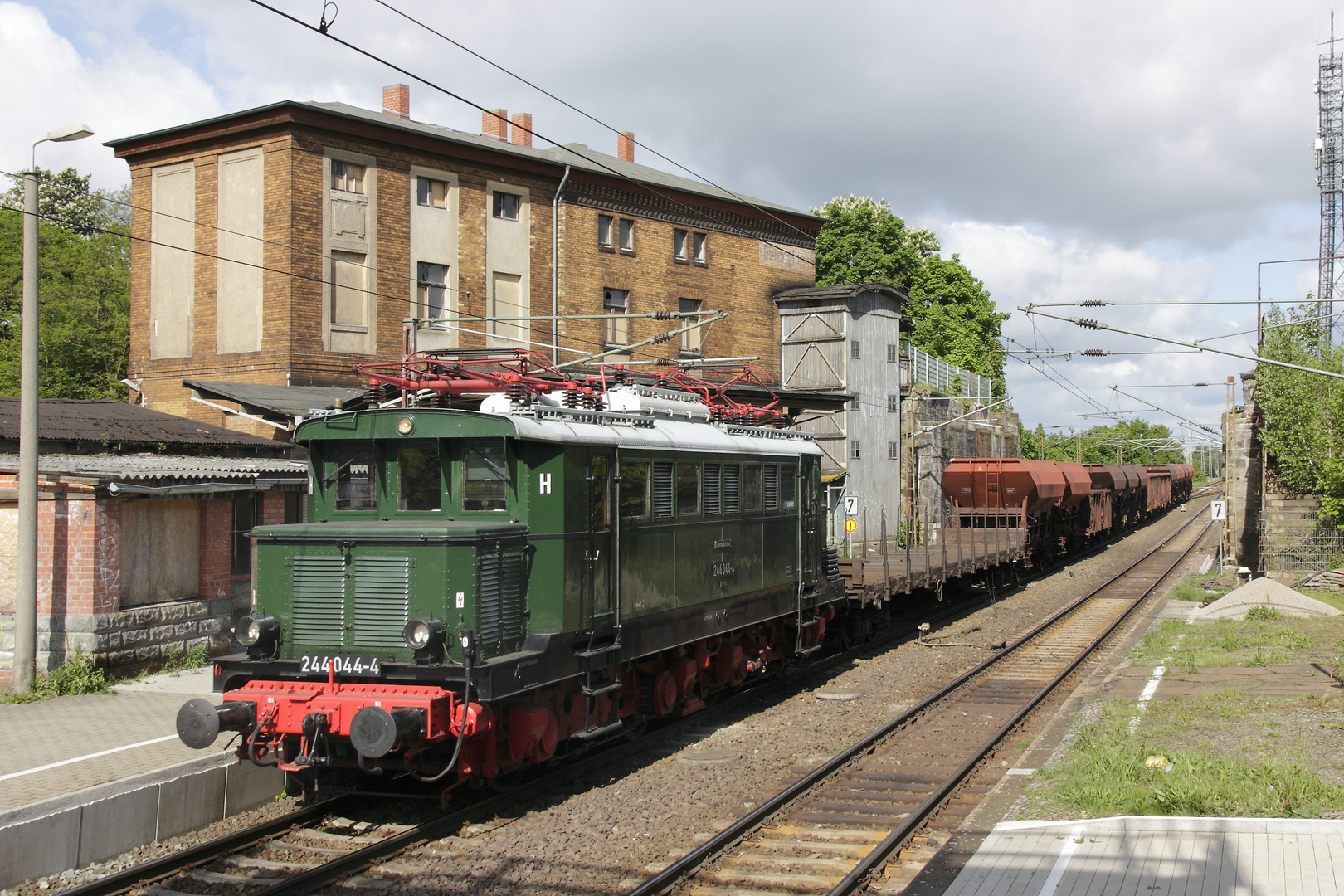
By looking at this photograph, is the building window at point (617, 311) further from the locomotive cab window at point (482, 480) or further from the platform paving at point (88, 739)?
the locomotive cab window at point (482, 480)

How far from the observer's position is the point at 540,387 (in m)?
10.8

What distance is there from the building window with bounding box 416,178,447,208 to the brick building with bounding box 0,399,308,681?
10981 mm

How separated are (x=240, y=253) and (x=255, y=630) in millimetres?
17780

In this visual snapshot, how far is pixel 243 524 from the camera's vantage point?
49.5 ft

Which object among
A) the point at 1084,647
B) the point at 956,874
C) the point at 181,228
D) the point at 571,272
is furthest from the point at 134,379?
the point at 956,874

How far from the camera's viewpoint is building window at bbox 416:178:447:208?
85.5 feet

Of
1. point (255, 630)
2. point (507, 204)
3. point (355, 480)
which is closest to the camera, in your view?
point (255, 630)

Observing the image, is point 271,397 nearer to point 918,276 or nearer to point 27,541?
point 27,541

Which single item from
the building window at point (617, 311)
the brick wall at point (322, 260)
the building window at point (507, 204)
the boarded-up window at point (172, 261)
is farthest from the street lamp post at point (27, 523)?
the building window at point (617, 311)

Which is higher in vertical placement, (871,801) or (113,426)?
(113,426)

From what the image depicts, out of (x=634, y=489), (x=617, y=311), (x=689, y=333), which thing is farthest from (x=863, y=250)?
(x=634, y=489)

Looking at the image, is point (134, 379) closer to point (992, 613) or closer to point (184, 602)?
point (184, 602)

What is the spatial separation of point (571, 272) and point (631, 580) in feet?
67.8

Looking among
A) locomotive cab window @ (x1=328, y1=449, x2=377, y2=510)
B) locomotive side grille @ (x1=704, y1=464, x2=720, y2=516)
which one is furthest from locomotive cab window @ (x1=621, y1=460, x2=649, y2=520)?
locomotive cab window @ (x1=328, y1=449, x2=377, y2=510)
